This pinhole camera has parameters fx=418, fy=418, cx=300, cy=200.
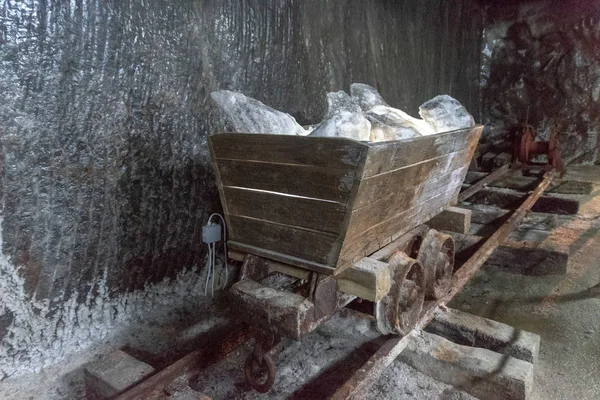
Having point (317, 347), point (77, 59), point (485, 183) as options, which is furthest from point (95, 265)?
point (485, 183)

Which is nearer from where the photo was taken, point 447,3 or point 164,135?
point 164,135

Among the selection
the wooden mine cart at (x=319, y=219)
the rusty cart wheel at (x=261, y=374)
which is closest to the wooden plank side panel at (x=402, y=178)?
the wooden mine cart at (x=319, y=219)

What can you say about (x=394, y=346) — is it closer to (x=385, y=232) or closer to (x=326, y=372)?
(x=326, y=372)

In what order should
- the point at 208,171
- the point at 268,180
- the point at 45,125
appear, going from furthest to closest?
the point at 208,171 → the point at 45,125 → the point at 268,180

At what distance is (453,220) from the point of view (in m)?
2.92

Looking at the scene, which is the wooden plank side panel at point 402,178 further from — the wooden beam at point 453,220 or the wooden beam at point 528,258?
the wooden beam at point 528,258

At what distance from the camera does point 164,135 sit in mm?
2650

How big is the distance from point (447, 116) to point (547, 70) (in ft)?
23.6

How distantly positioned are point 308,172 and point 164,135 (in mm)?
1313

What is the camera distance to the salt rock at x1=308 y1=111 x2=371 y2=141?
1946mm

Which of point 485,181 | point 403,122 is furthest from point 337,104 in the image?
point 485,181

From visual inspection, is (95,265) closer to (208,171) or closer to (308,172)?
(208,171)

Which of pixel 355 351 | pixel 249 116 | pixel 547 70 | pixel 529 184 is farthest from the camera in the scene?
pixel 547 70

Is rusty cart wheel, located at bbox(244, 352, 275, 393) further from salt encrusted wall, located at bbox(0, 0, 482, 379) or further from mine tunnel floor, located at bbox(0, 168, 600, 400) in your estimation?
salt encrusted wall, located at bbox(0, 0, 482, 379)
